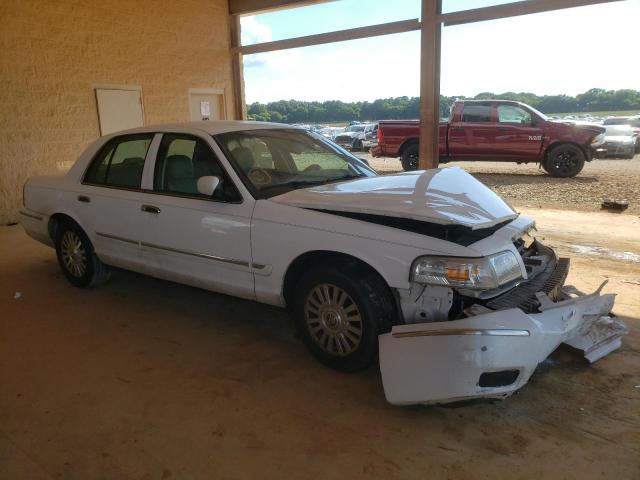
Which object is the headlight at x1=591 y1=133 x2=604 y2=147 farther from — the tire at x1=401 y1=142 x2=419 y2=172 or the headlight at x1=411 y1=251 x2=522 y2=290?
the headlight at x1=411 y1=251 x2=522 y2=290

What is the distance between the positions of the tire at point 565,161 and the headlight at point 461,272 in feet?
35.9

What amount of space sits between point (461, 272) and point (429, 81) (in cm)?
745

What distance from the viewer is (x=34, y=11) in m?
8.88

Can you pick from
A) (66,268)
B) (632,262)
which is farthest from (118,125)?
(632,262)

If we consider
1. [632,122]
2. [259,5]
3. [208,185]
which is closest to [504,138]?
[259,5]

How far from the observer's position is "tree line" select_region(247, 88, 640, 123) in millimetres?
14703

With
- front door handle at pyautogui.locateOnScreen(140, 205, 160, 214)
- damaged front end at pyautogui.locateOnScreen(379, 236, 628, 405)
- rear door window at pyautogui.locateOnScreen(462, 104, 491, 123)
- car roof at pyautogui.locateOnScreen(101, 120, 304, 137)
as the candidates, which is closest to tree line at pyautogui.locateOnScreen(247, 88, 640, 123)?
rear door window at pyautogui.locateOnScreen(462, 104, 491, 123)

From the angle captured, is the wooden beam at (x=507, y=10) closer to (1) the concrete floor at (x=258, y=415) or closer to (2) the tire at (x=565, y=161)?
(2) the tire at (x=565, y=161)

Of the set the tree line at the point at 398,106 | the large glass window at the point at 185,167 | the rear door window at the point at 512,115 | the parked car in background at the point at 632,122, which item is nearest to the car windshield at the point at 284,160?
the large glass window at the point at 185,167

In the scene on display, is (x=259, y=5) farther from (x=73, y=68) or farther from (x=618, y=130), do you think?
(x=618, y=130)

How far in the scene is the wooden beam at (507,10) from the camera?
793 cm

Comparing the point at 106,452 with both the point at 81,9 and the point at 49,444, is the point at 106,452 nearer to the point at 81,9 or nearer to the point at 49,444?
the point at 49,444

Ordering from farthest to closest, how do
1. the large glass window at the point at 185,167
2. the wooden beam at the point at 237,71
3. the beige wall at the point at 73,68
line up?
1. the wooden beam at the point at 237,71
2. the beige wall at the point at 73,68
3. the large glass window at the point at 185,167

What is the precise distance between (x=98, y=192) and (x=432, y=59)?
683cm
